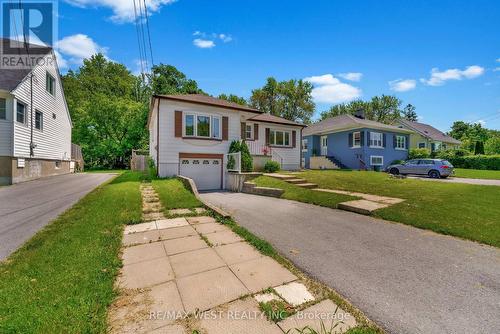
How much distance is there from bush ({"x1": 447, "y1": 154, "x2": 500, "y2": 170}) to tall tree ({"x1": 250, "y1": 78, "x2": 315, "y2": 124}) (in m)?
23.0

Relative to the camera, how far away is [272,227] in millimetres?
5824

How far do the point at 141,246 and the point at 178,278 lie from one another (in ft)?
5.04

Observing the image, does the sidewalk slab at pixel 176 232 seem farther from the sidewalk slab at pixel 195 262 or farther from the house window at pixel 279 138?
the house window at pixel 279 138

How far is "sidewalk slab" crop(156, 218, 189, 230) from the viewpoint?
5457 mm

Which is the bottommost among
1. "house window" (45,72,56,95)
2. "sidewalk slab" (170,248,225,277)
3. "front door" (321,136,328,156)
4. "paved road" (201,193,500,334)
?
"paved road" (201,193,500,334)

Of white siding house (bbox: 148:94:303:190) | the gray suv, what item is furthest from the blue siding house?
white siding house (bbox: 148:94:303:190)

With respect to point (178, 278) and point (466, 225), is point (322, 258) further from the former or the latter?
point (466, 225)

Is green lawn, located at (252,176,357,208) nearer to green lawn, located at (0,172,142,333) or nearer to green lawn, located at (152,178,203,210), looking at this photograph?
green lawn, located at (152,178,203,210)

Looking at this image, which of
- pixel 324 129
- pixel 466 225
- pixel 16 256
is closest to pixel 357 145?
pixel 324 129

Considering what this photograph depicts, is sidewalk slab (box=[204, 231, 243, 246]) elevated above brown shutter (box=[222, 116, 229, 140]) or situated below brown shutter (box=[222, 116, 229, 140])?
below

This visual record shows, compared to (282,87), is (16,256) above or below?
below

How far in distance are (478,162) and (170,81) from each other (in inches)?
1756

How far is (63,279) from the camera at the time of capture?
2898mm

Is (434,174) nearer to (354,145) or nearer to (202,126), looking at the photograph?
(354,145)
